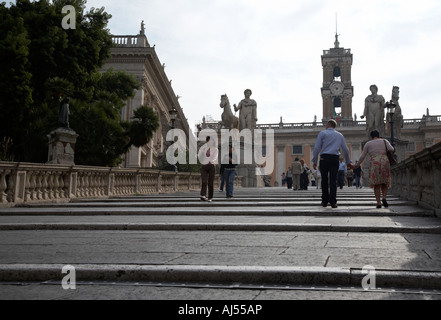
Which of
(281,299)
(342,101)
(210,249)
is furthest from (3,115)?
(342,101)

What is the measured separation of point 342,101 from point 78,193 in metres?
71.6

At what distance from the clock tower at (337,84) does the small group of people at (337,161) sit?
68.9 metres

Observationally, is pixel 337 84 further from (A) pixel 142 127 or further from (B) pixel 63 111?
(B) pixel 63 111

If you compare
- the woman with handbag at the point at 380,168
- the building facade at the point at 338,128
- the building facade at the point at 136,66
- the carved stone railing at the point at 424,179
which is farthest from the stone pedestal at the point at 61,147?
the building facade at the point at 338,128

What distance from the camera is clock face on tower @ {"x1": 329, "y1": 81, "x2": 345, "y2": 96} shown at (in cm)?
7812

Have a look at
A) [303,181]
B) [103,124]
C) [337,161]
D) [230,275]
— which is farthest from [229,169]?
[103,124]

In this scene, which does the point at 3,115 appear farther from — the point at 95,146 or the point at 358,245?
the point at 358,245

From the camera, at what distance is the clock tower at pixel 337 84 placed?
77.9 metres

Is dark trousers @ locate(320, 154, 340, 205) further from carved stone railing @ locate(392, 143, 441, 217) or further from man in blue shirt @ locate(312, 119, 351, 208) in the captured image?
carved stone railing @ locate(392, 143, 441, 217)

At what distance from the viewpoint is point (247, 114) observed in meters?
25.6

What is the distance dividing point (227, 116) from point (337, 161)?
634 inches

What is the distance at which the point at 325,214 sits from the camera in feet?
25.3
